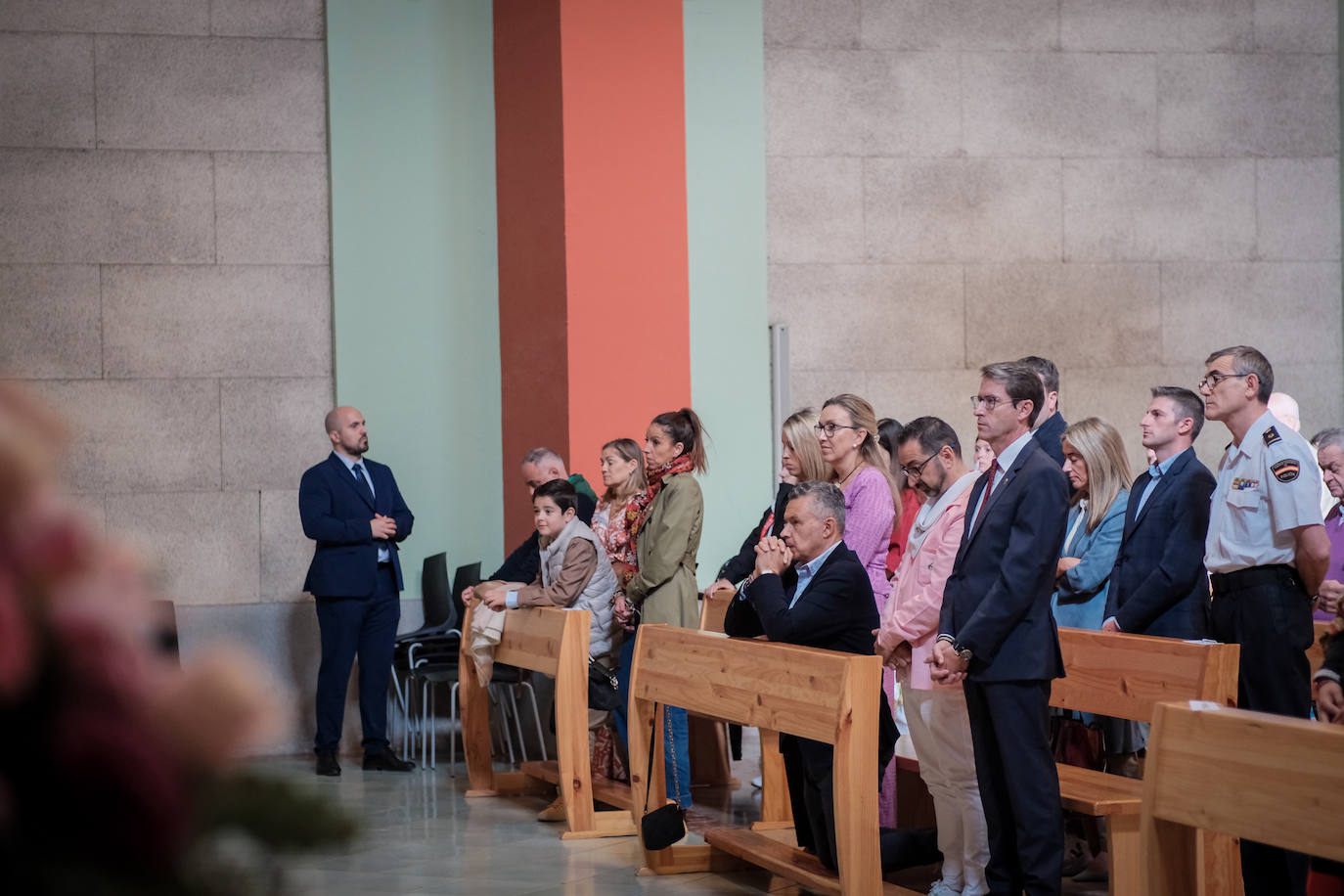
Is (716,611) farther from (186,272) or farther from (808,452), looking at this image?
Result: (186,272)

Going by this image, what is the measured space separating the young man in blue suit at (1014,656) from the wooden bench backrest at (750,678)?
0.29 meters

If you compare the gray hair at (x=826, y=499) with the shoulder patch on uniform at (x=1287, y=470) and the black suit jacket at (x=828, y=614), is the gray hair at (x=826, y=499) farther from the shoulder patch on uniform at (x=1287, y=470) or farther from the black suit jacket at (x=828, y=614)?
the shoulder patch on uniform at (x=1287, y=470)

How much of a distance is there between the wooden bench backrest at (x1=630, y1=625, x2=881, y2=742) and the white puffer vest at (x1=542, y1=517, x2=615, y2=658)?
0.77 metres

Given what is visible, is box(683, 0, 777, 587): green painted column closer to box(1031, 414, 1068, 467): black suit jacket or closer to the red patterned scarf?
the red patterned scarf

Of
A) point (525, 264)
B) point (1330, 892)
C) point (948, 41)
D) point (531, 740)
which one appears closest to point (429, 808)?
point (531, 740)

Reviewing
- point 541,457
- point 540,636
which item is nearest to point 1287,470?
point 540,636

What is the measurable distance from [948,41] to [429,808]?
17.1 ft

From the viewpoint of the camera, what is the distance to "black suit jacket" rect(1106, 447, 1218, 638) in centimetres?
426

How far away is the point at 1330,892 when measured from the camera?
252 cm

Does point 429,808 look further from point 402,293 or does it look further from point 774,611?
point 402,293

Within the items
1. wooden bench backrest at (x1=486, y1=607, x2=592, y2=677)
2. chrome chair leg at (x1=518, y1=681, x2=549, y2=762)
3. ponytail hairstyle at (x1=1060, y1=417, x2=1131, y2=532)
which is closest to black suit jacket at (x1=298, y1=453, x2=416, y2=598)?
chrome chair leg at (x1=518, y1=681, x2=549, y2=762)

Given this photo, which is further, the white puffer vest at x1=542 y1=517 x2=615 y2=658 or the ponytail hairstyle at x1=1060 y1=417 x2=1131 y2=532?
the white puffer vest at x1=542 y1=517 x2=615 y2=658

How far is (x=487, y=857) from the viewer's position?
4.91 m

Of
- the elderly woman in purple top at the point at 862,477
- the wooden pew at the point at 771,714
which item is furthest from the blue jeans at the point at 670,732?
the elderly woman in purple top at the point at 862,477
